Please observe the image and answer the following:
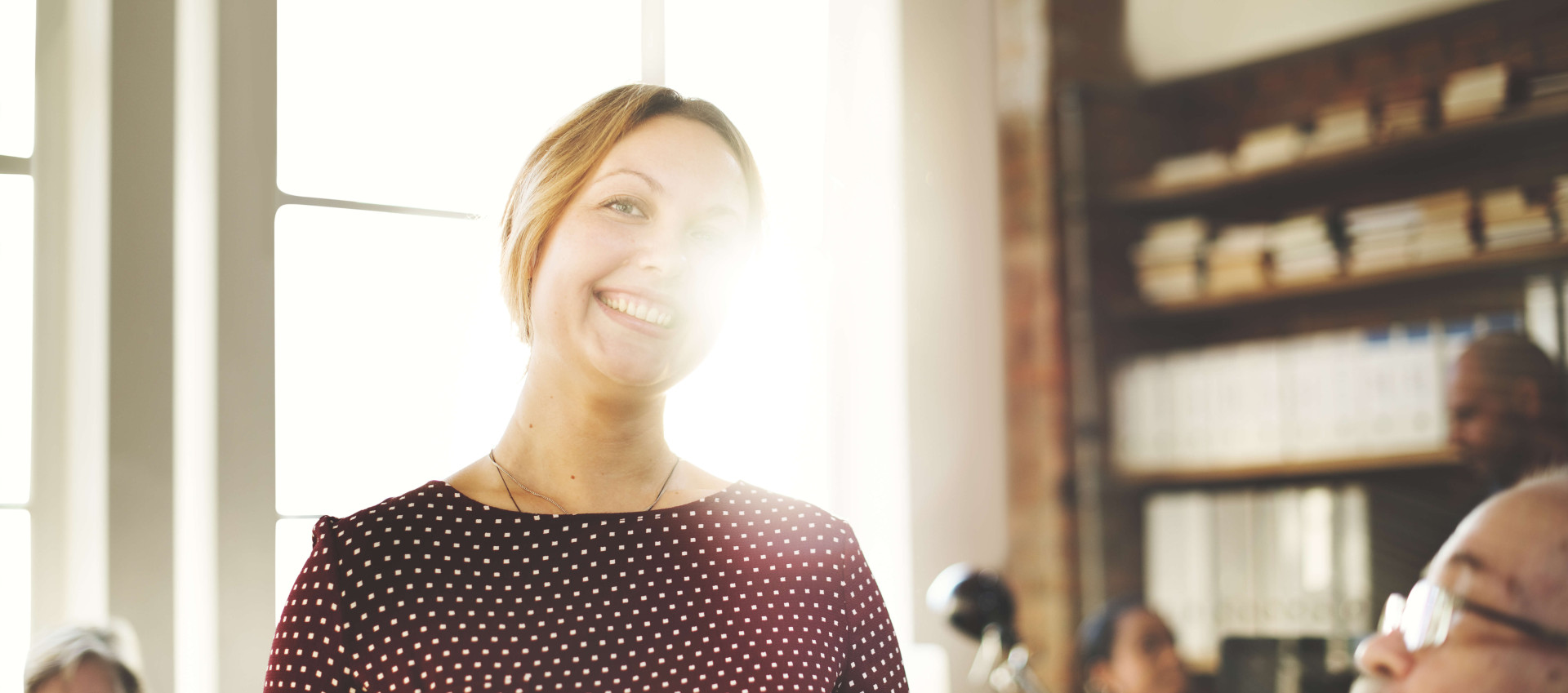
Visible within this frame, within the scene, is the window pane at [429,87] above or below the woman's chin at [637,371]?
above

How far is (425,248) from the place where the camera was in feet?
7.06

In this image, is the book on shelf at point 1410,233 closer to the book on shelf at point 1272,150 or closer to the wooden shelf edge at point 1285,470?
the book on shelf at point 1272,150

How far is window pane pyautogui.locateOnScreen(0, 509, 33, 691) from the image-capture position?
1.68m

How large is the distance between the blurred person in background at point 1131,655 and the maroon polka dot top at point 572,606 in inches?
64.9

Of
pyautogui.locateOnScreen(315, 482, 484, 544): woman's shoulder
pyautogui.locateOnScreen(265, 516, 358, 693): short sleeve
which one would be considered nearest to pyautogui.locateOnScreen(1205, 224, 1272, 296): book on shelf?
pyautogui.locateOnScreen(315, 482, 484, 544): woman's shoulder

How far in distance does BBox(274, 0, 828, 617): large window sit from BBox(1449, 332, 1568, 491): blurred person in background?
152cm

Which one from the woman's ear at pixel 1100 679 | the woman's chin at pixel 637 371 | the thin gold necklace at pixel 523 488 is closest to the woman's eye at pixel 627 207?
the woman's chin at pixel 637 371

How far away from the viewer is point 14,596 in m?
1.69

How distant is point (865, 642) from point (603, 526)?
0.99ft

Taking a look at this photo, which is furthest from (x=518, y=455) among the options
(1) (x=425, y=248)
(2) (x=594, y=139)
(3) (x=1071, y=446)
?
(3) (x=1071, y=446)

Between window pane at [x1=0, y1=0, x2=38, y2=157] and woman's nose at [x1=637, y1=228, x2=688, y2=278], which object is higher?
window pane at [x1=0, y1=0, x2=38, y2=157]

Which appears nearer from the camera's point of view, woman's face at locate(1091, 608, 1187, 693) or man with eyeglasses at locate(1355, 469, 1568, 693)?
man with eyeglasses at locate(1355, 469, 1568, 693)

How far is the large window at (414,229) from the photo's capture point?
198cm

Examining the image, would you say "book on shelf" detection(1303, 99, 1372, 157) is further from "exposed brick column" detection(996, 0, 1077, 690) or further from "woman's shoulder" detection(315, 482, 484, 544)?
"woman's shoulder" detection(315, 482, 484, 544)
